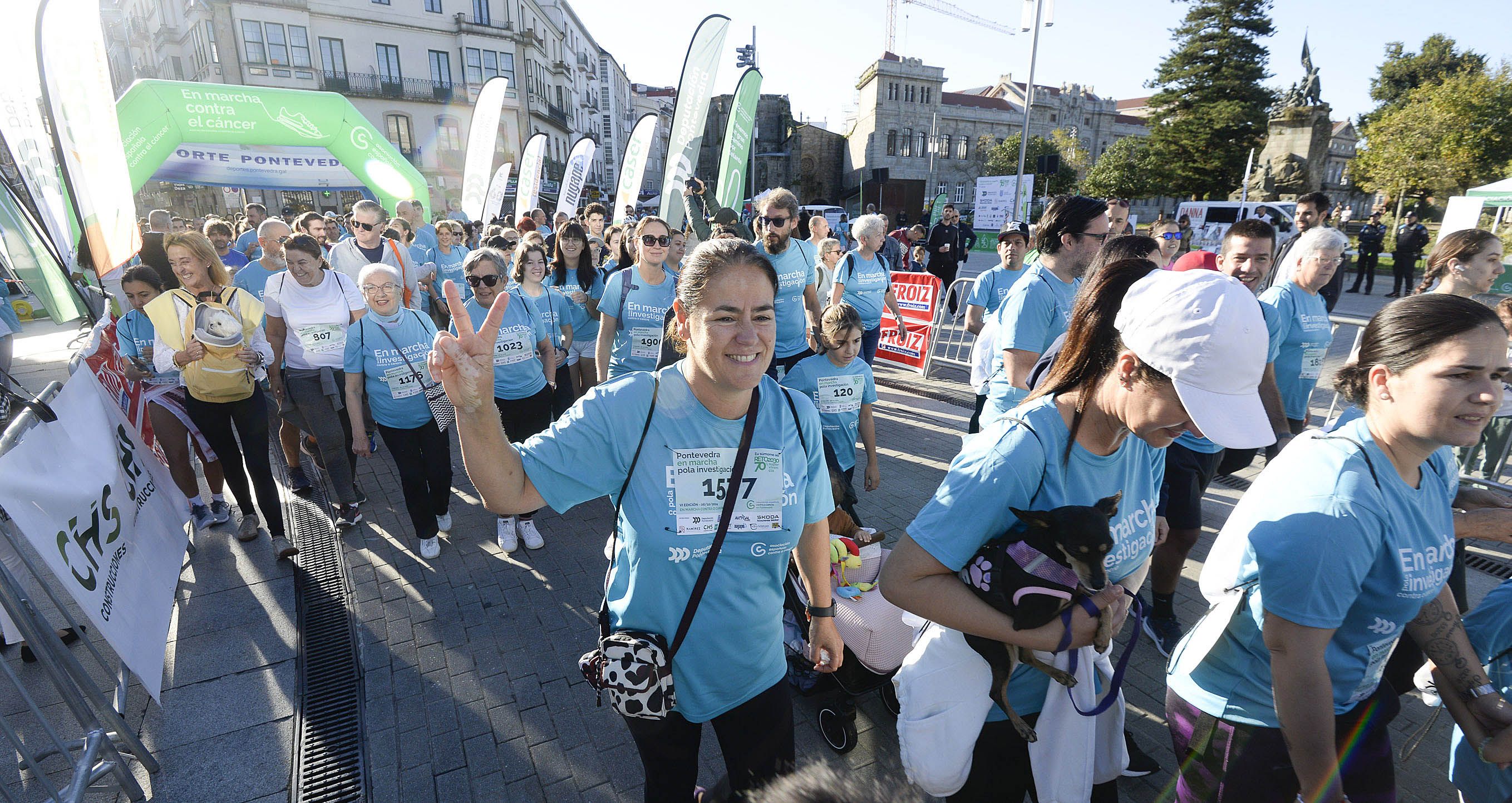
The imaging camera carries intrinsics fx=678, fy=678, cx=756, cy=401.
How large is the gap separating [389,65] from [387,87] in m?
1.71

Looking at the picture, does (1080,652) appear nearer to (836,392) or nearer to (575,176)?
(836,392)

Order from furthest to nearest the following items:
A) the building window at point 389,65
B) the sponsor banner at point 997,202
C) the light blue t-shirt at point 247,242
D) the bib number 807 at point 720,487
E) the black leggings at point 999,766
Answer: the building window at point 389,65, the sponsor banner at point 997,202, the light blue t-shirt at point 247,242, the bib number 807 at point 720,487, the black leggings at point 999,766

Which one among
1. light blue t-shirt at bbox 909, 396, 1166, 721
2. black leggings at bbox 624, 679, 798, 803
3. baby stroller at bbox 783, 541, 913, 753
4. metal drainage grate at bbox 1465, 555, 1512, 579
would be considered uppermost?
light blue t-shirt at bbox 909, 396, 1166, 721

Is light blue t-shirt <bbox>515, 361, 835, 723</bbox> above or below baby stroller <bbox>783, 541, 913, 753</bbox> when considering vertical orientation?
above

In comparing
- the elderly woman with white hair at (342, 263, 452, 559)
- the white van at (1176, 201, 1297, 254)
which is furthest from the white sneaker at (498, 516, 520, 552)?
the white van at (1176, 201, 1297, 254)

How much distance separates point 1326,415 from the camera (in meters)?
7.30

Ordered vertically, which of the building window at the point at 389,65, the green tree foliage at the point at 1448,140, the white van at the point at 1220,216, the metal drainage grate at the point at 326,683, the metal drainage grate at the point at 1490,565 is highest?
the building window at the point at 389,65

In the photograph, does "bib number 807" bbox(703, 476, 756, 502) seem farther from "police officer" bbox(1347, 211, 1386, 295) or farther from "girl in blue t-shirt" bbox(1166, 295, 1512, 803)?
"police officer" bbox(1347, 211, 1386, 295)

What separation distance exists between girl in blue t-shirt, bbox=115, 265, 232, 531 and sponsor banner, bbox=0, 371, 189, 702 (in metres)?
0.94

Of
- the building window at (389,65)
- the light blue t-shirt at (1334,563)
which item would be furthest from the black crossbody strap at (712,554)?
the building window at (389,65)

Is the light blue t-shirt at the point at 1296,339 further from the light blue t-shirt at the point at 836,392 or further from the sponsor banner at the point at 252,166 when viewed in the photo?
the sponsor banner at the point at 252,166

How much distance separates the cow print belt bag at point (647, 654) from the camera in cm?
183

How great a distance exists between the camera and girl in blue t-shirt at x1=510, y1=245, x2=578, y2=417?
211 inches

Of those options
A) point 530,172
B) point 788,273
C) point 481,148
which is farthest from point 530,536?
point 530,172
